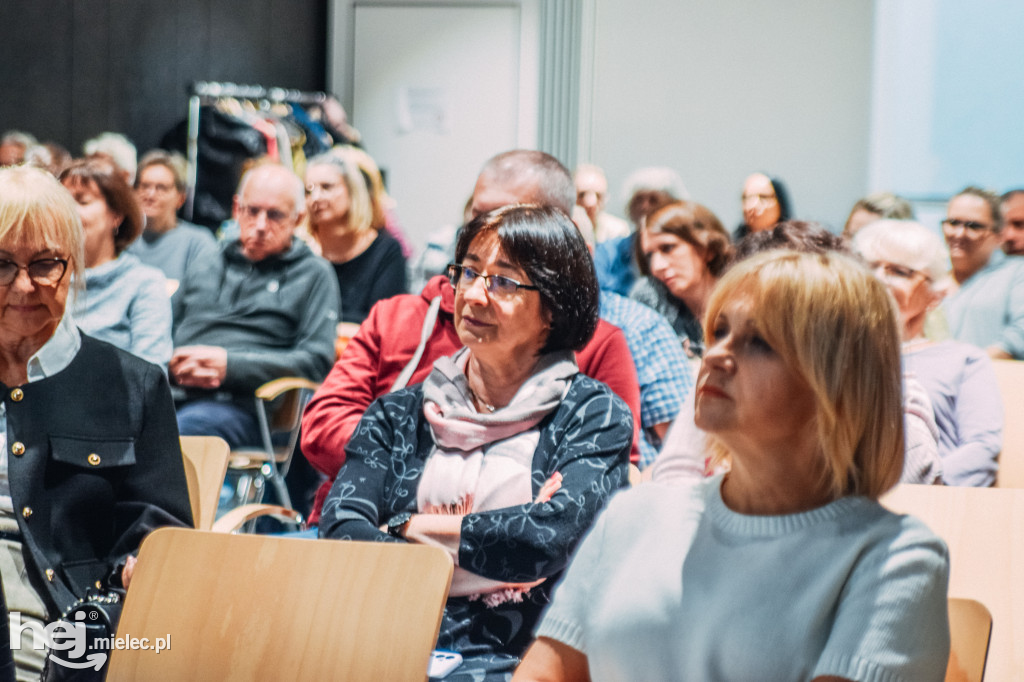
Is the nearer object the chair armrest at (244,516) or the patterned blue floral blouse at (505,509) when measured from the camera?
the patterned blue floral blouse at (505,509)

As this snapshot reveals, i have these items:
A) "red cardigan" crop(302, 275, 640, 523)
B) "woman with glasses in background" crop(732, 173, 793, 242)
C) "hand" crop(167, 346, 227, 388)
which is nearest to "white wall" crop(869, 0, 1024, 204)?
"woman with glasses in background" crop(732, 173, 793, 242)

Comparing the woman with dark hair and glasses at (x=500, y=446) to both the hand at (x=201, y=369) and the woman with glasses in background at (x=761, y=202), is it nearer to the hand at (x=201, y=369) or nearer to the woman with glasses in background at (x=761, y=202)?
the hand at (x=201, y=369)

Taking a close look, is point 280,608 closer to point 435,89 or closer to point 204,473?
point 204,473

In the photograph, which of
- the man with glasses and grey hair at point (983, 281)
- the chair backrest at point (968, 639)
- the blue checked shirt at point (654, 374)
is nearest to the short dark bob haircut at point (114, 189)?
the blue checked shirt at point (654, 374)

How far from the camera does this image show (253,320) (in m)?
3.78

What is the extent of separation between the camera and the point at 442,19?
26.9 ft

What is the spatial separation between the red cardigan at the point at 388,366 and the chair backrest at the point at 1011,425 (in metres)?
1.04

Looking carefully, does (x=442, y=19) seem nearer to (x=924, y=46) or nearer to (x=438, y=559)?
(x=924, y=46)

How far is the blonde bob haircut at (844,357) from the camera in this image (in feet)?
3.89

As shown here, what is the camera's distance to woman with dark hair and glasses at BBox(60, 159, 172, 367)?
Result: 10.2 ft

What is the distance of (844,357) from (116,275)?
247cm

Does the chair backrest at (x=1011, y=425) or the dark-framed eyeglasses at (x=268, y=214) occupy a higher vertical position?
the dark-framed eyeglasses at (x=268, y=214)

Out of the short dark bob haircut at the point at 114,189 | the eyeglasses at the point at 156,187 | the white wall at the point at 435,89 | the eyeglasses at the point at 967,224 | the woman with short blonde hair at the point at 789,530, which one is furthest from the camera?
the white wall at the point at 435,89

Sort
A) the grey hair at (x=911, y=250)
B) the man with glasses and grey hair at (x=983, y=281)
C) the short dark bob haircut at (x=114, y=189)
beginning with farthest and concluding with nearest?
1. the man with glasses and grey hair at (x=983, y=281)
2. the short dark bob haircut at (x=114, y=189)
3. the grey hair at (x=911, y=250)
